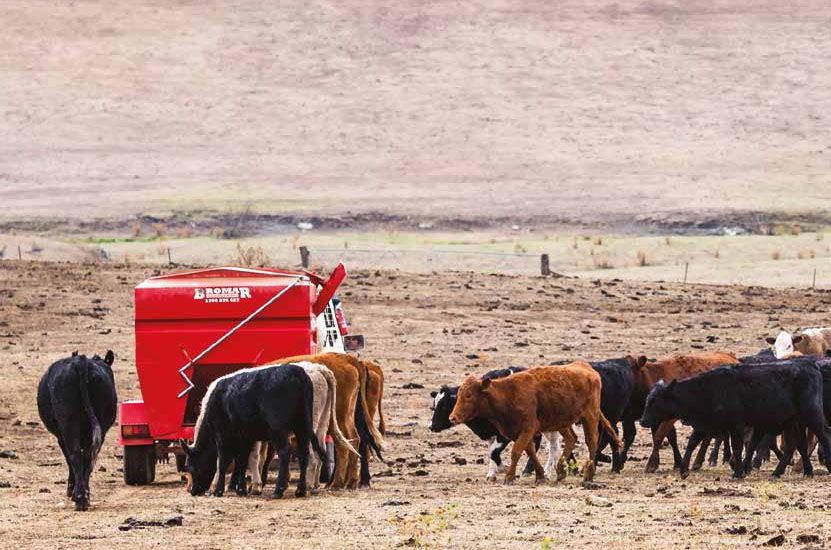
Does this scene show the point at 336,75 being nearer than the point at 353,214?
No

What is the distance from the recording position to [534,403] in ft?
56.7

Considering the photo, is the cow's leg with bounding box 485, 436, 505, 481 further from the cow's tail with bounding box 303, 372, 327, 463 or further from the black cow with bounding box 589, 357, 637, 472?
the cow's tail with bounding box 303, 372, 327, 463

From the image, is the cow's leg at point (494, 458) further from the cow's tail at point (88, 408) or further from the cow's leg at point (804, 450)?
the cow's tail at point (88, 408)

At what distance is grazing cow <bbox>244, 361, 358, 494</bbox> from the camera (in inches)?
645

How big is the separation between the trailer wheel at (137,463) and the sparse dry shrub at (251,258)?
24.8 metres

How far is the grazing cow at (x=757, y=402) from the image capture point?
17.6 meters

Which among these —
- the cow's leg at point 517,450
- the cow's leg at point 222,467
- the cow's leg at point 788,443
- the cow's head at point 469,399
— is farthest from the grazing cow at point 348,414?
the cow's leg at point 788,443

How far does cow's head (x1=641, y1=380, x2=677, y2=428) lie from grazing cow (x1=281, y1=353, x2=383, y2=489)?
9.79 ft

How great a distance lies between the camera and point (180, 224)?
218 feet

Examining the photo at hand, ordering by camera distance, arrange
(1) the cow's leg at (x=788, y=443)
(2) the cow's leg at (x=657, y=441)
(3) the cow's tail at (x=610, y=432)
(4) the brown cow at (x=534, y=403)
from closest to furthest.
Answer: (4) the brown cow at (x=534, y=403)
(1) the cow's leg at (x=788, y=443)
(2) the cow's leg at (x=657, y=441)
(3) the cow's tail at (x=610, y=432)

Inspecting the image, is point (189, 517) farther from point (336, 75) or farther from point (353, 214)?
point (336, 75)

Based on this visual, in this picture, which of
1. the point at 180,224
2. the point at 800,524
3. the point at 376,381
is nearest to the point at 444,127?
the point at 180,224

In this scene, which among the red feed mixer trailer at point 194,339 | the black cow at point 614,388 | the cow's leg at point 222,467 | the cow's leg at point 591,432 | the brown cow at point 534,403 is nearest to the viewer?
the cow's leg at point 222,467

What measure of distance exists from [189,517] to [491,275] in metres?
26.2
